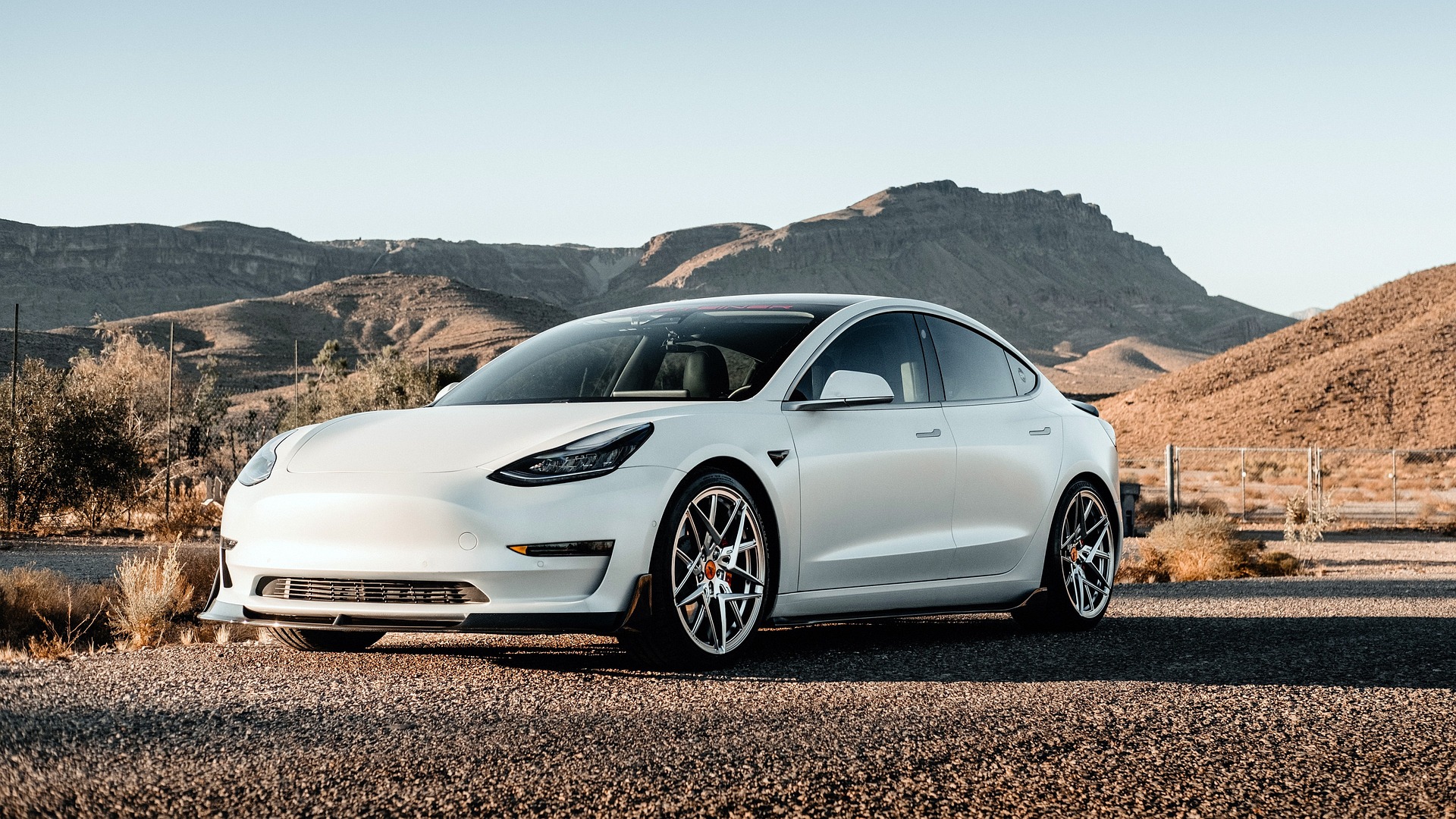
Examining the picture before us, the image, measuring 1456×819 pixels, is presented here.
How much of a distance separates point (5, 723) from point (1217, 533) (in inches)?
723

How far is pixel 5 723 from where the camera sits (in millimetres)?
4676

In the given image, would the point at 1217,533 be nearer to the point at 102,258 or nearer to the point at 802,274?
the point at 102,258

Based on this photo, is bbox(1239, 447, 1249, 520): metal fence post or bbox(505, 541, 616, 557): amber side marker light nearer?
bbox(505, 541, 616, 557): amber side marker light

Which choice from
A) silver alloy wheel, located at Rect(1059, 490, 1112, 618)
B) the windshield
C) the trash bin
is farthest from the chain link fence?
the windshield

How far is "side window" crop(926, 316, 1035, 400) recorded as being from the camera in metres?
7.77

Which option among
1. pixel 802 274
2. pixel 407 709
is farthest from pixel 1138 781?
pixel 802 274

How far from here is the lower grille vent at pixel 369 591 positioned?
18.1 ft

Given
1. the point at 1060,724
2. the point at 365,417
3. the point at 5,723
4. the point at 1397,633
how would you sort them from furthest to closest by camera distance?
1. the point at 1397,633
2. the point at 365,417
3. the point at 1060,724
4. the point at 5,723

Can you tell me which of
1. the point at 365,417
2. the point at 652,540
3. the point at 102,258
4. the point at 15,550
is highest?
the point at 102,258

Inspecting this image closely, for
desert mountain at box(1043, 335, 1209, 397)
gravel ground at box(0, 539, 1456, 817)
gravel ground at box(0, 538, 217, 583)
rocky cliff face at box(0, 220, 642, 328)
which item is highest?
rocky cliff face at box(0, 220, 642, 328)

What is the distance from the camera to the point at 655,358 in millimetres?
7129

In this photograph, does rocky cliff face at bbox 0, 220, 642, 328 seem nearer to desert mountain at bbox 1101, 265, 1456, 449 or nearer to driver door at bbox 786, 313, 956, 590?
desert mountain at bbox 1101, 265, 1456, 449

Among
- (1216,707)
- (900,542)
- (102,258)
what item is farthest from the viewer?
(102,258)

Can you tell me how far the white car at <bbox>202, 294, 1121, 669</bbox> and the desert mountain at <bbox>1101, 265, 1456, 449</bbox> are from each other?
50887 mm
